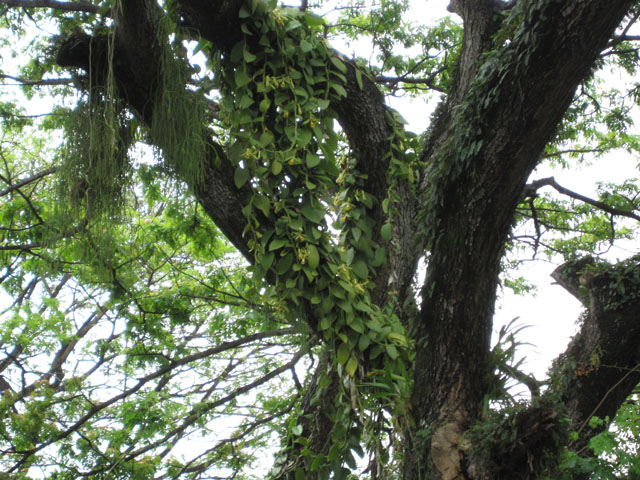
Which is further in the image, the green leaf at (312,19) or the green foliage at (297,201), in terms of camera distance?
the green leaf at (312,19)

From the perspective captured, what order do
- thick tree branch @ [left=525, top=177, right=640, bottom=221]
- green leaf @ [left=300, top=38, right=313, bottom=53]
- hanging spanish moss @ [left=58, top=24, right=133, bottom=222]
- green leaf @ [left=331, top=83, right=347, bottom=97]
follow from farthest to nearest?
thick tree branch @ [left=525, top=177, right=640, bottom=221] → green leaf @ [left=331, top=83, right=347, bottom=97] → green leaf @ [left=300, top=38, right=313, bottom=53] → hanging spanish moss @ [left=58, top=24, right=133, bottom=222]

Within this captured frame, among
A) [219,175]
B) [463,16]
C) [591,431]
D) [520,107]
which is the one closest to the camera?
[520,107]

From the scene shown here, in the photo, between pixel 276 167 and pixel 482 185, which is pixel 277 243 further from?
pixel 482 185

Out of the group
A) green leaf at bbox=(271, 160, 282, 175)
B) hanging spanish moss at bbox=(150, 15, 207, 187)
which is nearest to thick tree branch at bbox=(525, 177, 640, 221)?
green leaf at bbox=(271, 160, 282, 175)

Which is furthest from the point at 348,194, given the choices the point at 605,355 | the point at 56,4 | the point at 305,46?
the point at 56,4

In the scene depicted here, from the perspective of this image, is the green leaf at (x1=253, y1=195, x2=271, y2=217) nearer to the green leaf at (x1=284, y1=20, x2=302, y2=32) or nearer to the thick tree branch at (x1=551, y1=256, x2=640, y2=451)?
the green leaf at (x1=284, y1=20, x2=302, y2=32)

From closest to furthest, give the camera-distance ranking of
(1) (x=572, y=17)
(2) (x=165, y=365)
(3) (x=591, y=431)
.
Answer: (1) (x=572, y=17), (3) (x=591, y=431), (2) (x=165, y=365)

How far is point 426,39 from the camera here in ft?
13.6

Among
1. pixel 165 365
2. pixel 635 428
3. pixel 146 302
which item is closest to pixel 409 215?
pixel 635 428

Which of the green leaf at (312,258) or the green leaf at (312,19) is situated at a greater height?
the green leaf at (312,19)

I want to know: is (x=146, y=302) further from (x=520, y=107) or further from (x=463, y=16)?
(x=520, y=107)

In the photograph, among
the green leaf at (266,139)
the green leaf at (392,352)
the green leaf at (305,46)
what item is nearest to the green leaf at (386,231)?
the green leaf at (392,352)

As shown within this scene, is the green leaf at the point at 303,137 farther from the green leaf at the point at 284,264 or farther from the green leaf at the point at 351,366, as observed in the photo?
the green leaf at the point at 351,366

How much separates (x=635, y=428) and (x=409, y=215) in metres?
1.31
